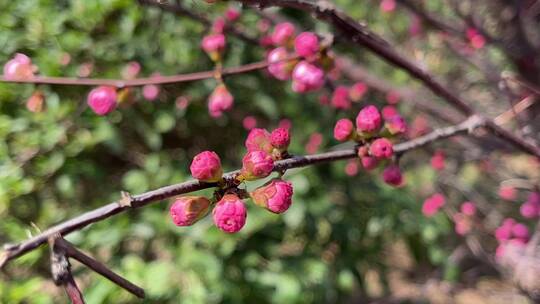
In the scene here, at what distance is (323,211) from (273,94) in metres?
0.43

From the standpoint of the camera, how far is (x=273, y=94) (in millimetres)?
1758

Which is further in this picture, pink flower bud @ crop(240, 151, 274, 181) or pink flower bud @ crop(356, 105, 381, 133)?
pink flower bud @ crop(356, 105, 381, 133)

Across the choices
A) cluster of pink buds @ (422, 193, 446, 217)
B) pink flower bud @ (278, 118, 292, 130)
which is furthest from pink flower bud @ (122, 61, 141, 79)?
cluster of pink buds @ (422, 193, 446, 217)

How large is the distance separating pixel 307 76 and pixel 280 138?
0.89 feet

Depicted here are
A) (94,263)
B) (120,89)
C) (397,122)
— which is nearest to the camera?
(94,263)

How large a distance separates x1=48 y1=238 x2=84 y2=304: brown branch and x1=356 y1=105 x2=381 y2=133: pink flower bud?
421 millimetres

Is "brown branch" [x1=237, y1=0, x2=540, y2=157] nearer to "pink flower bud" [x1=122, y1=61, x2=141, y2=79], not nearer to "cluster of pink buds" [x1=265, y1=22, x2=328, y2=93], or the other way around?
"cluster of pink buds" [x1=265, y1=22, x2=328, y2=93]

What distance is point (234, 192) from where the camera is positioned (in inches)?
24.1

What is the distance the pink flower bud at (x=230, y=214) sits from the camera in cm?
58

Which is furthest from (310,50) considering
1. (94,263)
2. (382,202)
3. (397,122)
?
(382,202)

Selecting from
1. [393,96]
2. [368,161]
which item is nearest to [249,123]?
[393,96]

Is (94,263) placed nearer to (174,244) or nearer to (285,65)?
(285,65)

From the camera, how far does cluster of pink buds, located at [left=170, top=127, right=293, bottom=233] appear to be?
0.58m

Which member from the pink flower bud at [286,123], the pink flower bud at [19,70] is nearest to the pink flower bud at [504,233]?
the pink flower bud at [286,123]
